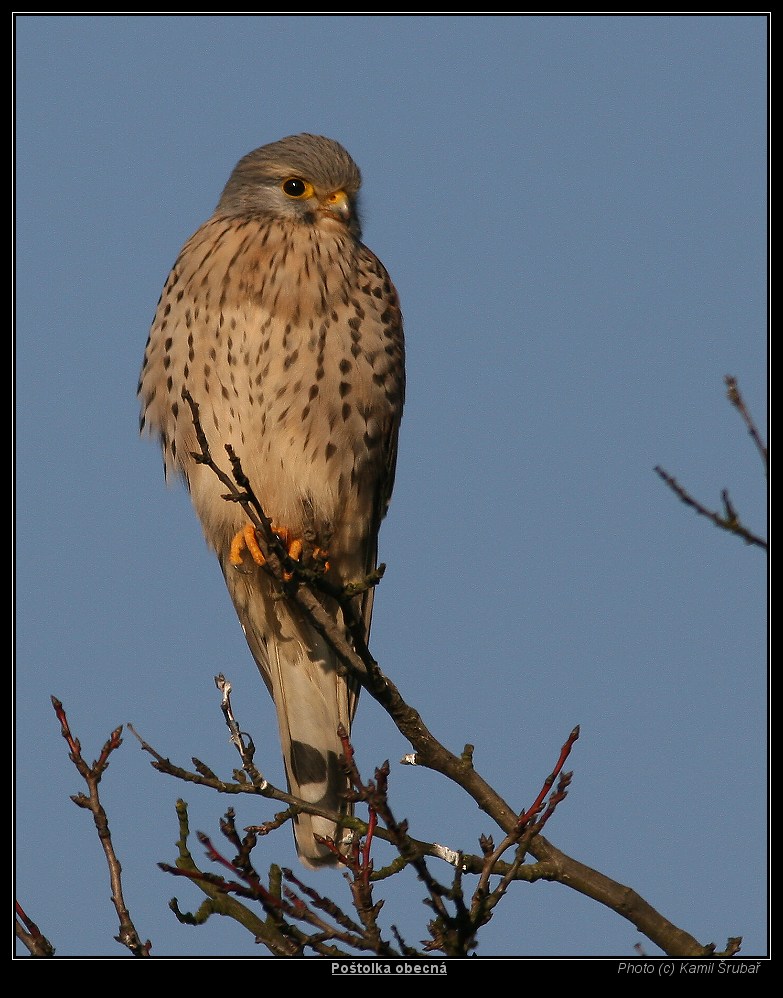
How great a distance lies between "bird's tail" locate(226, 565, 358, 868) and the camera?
17.8 feet

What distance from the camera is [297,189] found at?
565 centimetres

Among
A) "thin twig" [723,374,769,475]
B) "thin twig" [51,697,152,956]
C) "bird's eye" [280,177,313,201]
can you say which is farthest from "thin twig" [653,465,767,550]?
"bird's eye" [280,177,313,201]

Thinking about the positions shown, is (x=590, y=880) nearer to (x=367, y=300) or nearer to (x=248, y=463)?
(x=248, y=463)

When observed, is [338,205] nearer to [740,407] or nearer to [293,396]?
[293,396]

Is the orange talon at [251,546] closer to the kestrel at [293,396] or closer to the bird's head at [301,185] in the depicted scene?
the kestrel at [293,396]

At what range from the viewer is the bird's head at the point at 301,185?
219 inches

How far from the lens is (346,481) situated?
209 inches

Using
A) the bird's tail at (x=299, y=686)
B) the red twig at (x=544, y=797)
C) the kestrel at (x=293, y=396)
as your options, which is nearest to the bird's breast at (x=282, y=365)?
the kestrel at (x=293, y=396)

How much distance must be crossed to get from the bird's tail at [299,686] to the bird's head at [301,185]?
1.56 m

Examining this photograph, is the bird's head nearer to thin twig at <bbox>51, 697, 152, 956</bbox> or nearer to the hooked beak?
the hooked beak

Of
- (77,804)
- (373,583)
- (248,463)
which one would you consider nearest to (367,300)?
(248,463)

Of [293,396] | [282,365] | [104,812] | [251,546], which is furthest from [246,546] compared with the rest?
[104,812]

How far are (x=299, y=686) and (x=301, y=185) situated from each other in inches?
85.5
